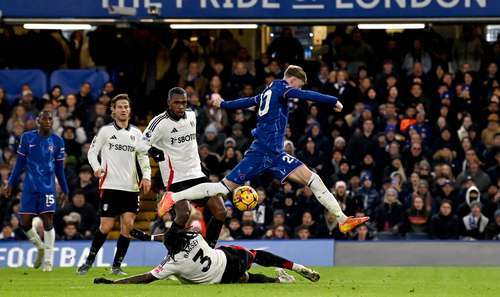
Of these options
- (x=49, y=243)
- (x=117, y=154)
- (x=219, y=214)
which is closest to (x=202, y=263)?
(x=219, y=214)

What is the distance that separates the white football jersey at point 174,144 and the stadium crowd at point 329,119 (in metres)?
6.77

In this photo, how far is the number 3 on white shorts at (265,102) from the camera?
16653mm

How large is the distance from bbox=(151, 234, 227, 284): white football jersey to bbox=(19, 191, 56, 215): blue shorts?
5.11 meters

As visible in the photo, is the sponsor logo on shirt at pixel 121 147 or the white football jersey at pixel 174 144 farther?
the sponsor logo on shirt at pixel 121 147

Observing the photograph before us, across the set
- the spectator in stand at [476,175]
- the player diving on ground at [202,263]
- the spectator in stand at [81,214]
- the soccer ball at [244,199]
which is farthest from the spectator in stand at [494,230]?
the player diving on ground at [202,263]

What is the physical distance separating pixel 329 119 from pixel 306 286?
39.1ft

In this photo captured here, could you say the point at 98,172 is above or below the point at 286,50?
below

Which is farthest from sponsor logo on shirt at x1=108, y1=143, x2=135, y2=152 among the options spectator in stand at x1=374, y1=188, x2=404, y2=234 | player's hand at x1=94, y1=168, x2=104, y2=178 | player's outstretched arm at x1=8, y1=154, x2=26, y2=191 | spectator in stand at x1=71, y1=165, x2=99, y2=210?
spectator in stand at x1=374, y1=188, x2=404, y2=234

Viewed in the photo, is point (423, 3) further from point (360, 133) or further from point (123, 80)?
point (123, 80)

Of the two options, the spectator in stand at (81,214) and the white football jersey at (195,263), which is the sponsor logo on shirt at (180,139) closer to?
the white football jersey at (195,263)

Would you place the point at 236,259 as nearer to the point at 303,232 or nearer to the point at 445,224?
the point at 303,232

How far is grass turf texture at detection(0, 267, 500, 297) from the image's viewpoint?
47.1ft

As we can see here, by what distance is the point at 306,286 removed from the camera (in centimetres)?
1528

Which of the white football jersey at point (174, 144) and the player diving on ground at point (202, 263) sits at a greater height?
the white football jersey at point (174, 144)
